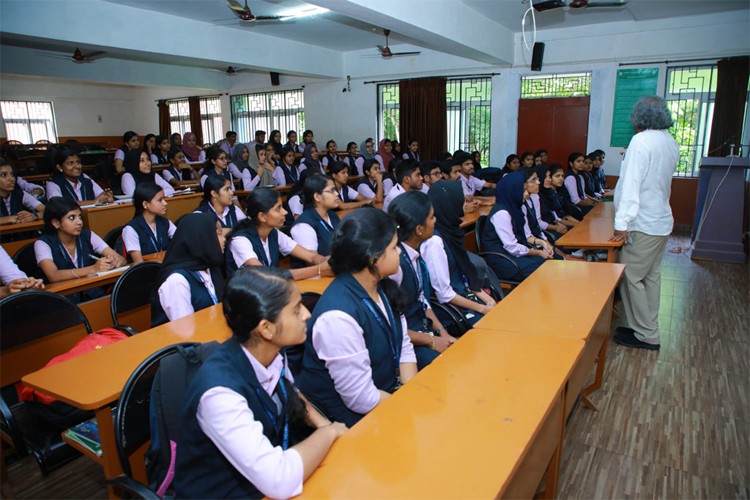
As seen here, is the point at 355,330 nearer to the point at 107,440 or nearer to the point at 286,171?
the point at 107,440

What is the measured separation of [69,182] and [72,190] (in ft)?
0.29

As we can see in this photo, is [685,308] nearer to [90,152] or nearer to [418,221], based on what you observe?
[418,221]

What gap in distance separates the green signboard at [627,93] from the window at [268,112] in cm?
716

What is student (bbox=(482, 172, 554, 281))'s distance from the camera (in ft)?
12.7

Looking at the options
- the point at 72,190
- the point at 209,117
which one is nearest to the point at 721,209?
the point at 72,190

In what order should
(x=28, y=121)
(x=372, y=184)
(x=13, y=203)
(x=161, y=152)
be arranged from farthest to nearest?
(x=28, y=121), (x=161, y=152), (x=372, y=184), (x=13, y=203)

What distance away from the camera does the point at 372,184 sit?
700 cm

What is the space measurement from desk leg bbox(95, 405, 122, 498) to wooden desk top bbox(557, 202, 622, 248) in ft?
10.4

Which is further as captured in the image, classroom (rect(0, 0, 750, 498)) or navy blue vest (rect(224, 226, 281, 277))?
navy blue vest (rect(224, 226, 281, 277))

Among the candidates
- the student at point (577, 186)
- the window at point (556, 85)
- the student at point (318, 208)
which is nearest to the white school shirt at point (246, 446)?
the student at point (318, 208)

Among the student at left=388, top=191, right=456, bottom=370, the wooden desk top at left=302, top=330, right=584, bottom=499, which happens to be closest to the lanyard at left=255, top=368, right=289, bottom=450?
the wooden desk top at left=302, top=330, right=584, bottom=499

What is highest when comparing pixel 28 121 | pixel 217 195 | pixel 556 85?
pixel 556 85

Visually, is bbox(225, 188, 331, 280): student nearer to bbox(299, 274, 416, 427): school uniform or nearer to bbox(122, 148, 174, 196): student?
bbox(299, 274, 416, 427): school uniform

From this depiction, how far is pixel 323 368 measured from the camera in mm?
1747
